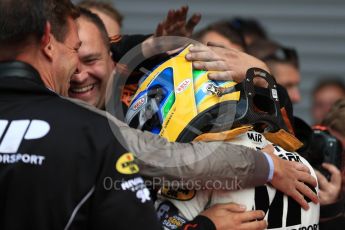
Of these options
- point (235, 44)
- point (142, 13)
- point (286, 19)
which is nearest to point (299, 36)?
point (286, 19)

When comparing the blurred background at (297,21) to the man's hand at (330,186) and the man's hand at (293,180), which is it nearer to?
the man's hand at (330,186)

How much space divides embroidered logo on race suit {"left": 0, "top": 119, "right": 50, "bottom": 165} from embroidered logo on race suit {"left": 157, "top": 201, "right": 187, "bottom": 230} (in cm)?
60

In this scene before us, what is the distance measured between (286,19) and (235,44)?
3686 millimetres

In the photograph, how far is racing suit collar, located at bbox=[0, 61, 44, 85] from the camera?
2785 millimetres

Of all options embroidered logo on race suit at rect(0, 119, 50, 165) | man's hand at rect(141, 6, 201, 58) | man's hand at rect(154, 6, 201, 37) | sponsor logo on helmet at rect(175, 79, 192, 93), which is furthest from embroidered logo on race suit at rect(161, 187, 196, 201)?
man's hand at rect(154, 6, 201, 37)

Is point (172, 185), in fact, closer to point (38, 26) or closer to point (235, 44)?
point (38, 26)

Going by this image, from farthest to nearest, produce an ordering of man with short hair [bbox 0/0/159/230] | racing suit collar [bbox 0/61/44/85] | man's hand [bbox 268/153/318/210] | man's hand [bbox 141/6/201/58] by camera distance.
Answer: man's hand [bbox 141/6/201/58] < man's hand [bbox 268/153/318/210] < racing suit collar [bbox 0/61/44/85] < man with short hair [bbox 0/0/159/230]

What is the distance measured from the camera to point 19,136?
2.70 metres

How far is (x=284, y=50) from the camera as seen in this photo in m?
6.40

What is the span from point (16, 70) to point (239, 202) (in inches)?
37.9

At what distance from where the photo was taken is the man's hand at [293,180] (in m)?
3.08

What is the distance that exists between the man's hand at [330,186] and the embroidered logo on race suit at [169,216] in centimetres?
92

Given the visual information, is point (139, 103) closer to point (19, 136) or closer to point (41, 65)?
point (41, 65)

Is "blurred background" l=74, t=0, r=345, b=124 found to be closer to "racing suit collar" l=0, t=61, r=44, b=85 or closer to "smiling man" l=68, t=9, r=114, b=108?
"smiling man" l=68, t=9, r=114, b=108
